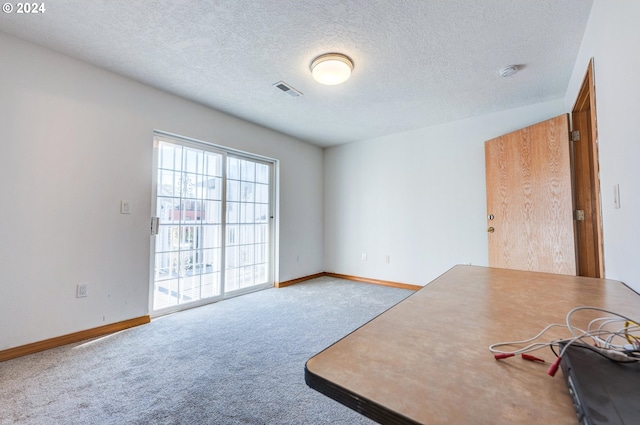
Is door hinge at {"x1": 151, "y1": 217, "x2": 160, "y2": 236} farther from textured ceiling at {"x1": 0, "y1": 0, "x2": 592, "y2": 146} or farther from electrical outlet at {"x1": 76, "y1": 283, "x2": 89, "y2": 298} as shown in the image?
textured ceiling at {"x1": 0, "y1": 0, "x2": 592, "y2": 146}

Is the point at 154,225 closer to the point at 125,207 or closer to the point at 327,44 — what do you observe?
the point at 125,207

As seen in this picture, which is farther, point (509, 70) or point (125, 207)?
point (125, 207)

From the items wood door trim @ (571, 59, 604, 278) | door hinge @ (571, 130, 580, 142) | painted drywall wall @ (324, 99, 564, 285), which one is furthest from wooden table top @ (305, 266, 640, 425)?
painted drywall wall @ (324, 99, 564, 285)

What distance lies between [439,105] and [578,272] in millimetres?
2220

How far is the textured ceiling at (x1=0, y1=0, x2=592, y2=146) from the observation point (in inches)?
69.9

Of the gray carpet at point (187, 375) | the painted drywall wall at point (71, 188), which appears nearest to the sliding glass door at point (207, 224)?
the painted drywall wall at point (71, 188)

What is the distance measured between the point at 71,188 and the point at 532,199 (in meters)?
4.43

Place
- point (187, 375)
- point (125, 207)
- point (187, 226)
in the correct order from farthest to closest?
point (187, 226)
point (125, 207)
point (187, 375)

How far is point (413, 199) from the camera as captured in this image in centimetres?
402

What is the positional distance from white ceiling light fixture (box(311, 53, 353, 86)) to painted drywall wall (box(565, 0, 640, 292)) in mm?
1603

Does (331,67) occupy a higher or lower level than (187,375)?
higher

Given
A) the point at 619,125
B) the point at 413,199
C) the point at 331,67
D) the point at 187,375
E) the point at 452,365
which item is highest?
the point at 331,67

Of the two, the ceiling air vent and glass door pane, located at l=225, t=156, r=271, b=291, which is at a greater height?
the ceiling air vent

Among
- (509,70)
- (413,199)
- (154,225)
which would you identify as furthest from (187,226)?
(509,70)
